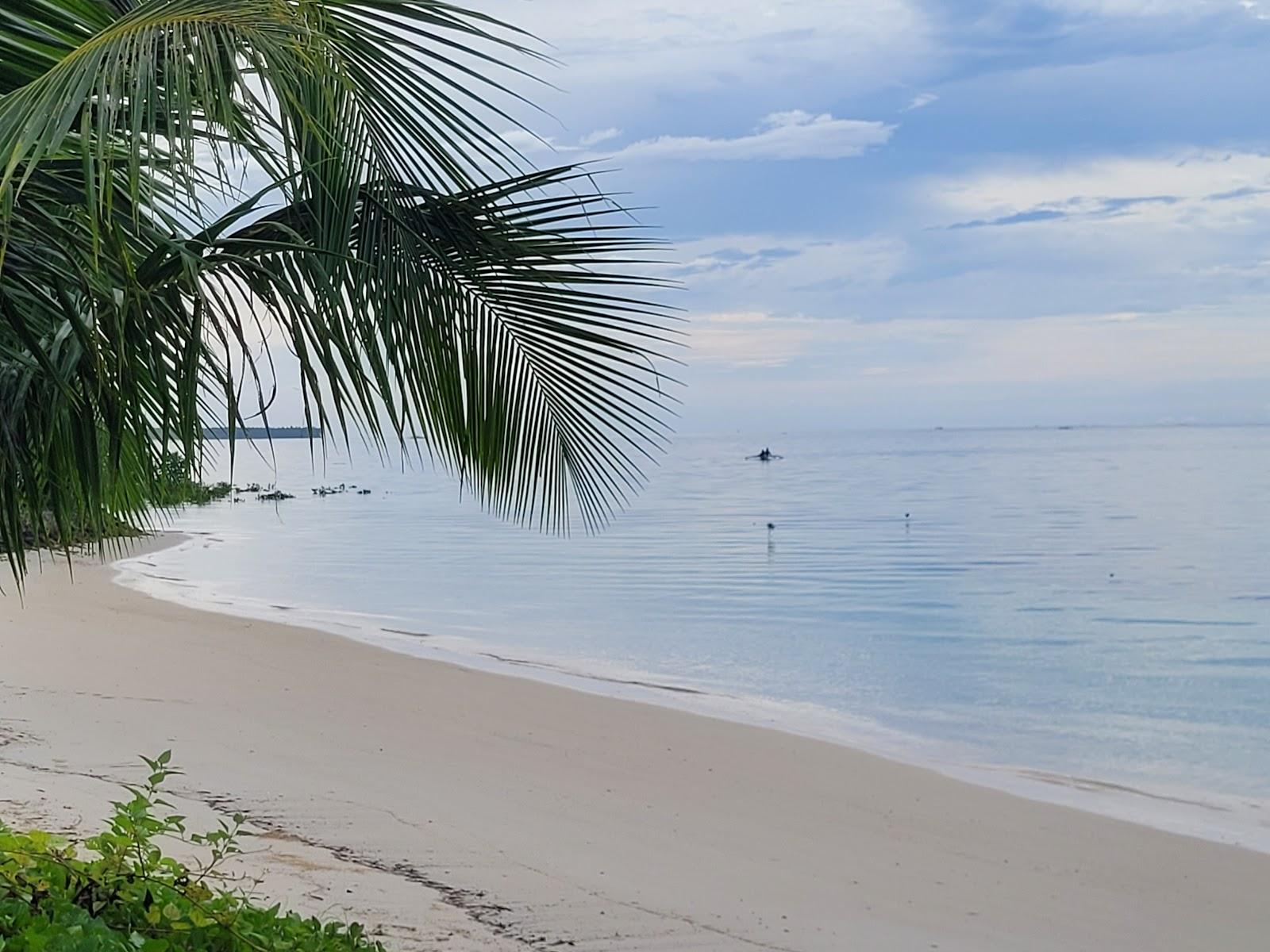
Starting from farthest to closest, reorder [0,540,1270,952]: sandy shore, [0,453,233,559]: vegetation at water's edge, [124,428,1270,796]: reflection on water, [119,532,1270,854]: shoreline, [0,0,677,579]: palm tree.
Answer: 1. [124,428,1270,796]: reflection on water
2. [119,532,1270,854]: shoreline
3. [0,540,1270,952]: sandy shore
4. [0,453,233,559]: vegetation at water's edge
5. [0,0,677,579]: palm tree

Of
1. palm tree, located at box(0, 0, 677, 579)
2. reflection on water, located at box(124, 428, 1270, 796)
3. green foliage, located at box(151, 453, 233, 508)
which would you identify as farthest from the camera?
reflection on water, located at box(124, 428, 1270, 796)

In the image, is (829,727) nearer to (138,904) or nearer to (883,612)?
(883,612)

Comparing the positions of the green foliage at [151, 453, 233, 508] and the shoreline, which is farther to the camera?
the shoreline

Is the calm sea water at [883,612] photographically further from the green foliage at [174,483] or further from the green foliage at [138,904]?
the green foliage at [138,904]

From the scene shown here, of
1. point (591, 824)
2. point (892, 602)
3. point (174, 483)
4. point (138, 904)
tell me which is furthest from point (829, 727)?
point (892, 602)

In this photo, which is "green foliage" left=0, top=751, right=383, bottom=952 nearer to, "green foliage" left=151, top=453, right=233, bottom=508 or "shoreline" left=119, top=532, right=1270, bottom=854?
"green foliage" left=151, top=453, right=233, bottom=508

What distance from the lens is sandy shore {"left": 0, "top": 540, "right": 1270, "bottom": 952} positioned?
5465 mm

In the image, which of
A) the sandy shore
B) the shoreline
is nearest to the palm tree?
the sandy shore

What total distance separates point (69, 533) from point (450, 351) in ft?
4.57

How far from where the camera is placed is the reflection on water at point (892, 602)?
519 inches

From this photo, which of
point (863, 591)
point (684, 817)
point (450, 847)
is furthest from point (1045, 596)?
point (450, 847)

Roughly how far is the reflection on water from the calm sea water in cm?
7

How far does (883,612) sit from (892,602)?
137 cm

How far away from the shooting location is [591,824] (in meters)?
7.29
